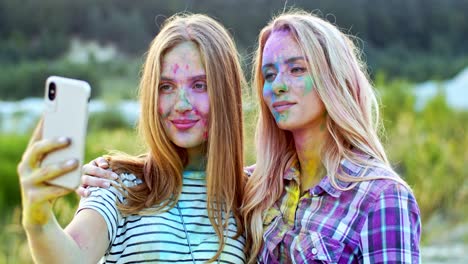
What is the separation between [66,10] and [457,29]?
34.4 feet

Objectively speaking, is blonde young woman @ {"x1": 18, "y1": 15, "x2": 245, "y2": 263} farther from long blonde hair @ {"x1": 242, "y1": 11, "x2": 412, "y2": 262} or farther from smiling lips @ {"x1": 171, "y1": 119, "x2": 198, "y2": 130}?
long blonde hair @ {"x1": 242, "y1": 11, "x2": 412, "y2": 262}

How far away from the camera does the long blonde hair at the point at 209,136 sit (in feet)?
8.65

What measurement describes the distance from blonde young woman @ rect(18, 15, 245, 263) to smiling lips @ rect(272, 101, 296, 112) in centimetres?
18

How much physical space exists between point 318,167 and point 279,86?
30 cm

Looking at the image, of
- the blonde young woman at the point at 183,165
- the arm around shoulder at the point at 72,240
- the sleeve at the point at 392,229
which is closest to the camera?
the arm around shoulder at the point at 72,240

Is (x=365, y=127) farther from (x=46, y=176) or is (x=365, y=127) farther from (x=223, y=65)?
(x=46, y=176)

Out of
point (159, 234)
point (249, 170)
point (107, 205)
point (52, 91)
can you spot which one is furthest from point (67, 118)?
point (249, 170)

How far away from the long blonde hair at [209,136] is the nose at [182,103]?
0.07m

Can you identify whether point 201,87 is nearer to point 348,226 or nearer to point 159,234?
point 159,234

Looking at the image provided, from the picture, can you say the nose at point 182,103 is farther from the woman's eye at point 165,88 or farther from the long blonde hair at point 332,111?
the long blonde hair at point 332,111

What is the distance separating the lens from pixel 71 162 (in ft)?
5.95

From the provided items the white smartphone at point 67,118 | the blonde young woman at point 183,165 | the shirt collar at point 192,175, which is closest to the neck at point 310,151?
the blonde young woman at point 183,165

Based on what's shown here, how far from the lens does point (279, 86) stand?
2.62 m

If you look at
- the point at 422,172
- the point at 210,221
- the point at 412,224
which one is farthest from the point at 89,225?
the point at 422,172
